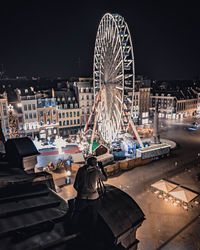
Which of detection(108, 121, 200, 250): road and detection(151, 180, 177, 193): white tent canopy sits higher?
detection(151, 180, 177, 193): white tent canopy

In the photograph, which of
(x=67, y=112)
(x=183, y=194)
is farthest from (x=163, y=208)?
(x=67, y=112)

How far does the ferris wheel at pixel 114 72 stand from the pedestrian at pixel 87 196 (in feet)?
75.4

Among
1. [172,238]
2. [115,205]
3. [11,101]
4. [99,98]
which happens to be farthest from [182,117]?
[115,205]

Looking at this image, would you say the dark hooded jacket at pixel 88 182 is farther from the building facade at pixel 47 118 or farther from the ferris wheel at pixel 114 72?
the building facade at pixel 47 118

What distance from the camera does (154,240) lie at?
1625 centimetres

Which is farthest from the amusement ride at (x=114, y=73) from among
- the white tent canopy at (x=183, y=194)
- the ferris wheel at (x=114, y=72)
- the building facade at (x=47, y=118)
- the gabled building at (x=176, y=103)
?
the gabled building at (x=176, y=103)

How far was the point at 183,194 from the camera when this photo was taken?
2167 centimetres

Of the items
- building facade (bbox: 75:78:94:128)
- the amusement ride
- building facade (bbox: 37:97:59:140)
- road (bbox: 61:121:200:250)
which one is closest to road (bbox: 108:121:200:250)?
road (bbox: 61:121:200:250)

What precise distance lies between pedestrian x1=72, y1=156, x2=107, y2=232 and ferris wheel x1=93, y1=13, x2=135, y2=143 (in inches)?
905

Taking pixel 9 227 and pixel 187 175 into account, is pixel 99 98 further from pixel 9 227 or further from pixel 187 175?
pixel 9 227

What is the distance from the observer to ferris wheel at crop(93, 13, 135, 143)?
28953 millimetres

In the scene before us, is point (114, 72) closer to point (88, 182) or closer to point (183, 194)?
point (183, 194)

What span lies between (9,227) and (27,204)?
1.10m

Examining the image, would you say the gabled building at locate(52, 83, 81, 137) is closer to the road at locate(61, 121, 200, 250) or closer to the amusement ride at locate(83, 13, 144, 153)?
the amusement ride at locate(83, 13, 144, 153)
